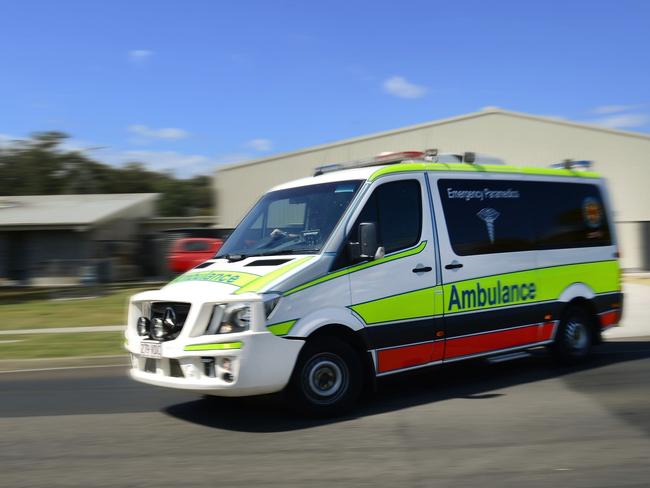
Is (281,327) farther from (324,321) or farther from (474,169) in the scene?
(474,169)

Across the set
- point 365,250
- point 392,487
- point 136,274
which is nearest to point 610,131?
point 136,274

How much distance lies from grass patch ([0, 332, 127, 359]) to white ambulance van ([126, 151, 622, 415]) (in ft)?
14.6

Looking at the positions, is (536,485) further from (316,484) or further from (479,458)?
(316,484)

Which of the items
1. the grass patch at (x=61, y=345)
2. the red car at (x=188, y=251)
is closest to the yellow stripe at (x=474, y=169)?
the grass patch at (x=61, y=345)

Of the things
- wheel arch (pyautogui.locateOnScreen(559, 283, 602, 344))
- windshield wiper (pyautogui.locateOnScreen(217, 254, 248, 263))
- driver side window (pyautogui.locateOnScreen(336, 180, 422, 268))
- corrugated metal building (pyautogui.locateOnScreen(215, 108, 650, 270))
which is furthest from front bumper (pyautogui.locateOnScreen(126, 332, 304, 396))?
corrugated metal building (pyautogui.locateOnScreen(215, 108, 650, 270))

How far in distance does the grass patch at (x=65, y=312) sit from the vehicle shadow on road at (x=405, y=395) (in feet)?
26.7

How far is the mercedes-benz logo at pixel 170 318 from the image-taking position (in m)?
6.24

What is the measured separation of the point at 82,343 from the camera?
11711 mm

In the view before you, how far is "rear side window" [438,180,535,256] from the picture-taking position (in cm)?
745

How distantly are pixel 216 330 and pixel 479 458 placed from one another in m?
2.37

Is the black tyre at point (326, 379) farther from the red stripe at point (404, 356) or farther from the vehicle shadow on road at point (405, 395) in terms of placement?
the red stripe at point (404, 356)

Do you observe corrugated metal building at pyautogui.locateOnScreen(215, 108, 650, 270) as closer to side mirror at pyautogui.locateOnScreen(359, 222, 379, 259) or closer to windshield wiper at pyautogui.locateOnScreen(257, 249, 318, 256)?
windshield wiper at pyautogui.locateOnScreen(257, 249, 318, 256)

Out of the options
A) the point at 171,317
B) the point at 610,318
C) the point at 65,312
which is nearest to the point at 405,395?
the point at 171,317

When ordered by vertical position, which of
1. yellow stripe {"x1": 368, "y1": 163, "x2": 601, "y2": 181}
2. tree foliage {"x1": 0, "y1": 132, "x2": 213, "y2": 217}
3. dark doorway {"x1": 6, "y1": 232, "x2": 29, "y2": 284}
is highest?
tree foliage {"x1": 0, "y1": 132, "x2": 213, "y2": 217}
